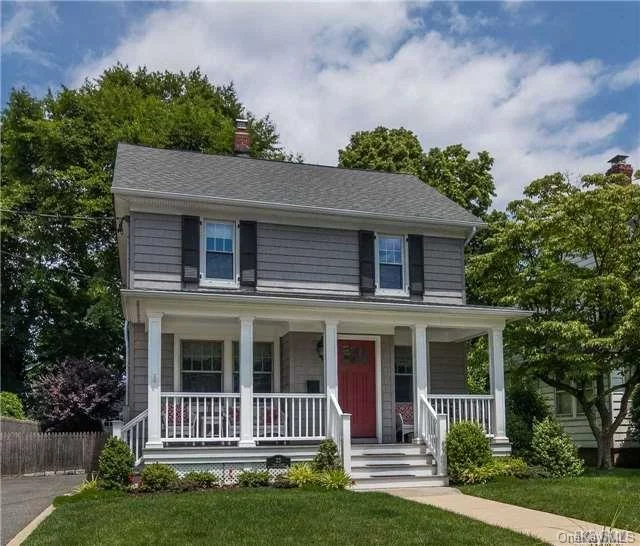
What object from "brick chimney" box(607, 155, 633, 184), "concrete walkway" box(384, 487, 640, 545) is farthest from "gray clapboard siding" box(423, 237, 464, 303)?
"brick chimney" box(607, 155, 633, 184)

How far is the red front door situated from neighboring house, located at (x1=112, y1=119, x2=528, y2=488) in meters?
0.03

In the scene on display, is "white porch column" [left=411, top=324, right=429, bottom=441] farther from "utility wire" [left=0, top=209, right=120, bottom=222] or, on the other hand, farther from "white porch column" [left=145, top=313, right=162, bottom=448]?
"utility wire" [left=0, top=209, right=120, bottom=222]

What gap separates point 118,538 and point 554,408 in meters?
18.1

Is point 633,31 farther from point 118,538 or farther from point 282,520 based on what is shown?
point 118,538

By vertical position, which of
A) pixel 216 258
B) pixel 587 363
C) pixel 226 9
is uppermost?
pixel 226 9

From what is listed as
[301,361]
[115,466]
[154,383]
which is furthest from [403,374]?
[115,466]

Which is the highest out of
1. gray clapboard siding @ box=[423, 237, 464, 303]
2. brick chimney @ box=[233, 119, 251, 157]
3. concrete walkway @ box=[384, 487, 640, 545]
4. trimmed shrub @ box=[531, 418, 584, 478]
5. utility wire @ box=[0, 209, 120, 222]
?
brick chimney @ box=[233, 119, 251, 157]

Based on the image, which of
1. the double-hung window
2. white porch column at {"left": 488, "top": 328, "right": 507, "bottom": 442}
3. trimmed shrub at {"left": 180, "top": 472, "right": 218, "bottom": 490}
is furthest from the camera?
the double-hung window

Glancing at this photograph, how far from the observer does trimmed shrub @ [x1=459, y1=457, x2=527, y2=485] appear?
14039 mm

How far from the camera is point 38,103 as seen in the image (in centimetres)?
3153

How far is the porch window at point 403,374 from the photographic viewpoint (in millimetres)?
17141

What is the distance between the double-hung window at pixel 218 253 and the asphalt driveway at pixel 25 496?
5.07 meters

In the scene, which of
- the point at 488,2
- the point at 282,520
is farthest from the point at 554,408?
the point at 282,520

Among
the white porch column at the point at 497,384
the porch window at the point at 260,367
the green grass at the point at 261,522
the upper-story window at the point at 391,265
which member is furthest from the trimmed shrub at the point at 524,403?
the green grass at the point at 261,522
